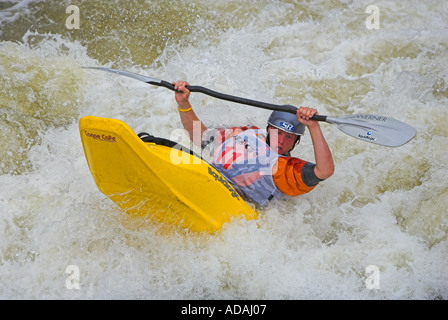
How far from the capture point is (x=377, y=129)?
297 centimetres

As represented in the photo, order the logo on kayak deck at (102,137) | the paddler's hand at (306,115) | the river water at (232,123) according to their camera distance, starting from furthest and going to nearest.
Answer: the river water at (232,123)
the paddler's hand at (306,115)
the logo on kayak deck at (102,137)

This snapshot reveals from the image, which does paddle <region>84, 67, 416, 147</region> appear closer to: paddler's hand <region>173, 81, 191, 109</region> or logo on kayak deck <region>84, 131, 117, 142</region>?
paddler's hand <region>173, 81, 191, 109</region>

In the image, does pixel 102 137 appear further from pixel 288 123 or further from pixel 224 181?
pixel 288 123

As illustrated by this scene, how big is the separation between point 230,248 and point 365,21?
3423mm

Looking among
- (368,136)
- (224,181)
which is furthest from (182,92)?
(368,136)

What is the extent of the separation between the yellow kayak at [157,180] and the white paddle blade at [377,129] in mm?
A: 759

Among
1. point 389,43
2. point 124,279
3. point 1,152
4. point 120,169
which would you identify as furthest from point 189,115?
point 389,43

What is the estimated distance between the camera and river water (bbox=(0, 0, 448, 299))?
293cm

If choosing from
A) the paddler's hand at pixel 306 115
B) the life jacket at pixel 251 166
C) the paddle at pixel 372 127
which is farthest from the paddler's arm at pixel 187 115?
the paddler's hand at pixel 306 115

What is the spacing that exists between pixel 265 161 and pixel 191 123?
593mm

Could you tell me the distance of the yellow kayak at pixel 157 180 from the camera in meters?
2.72

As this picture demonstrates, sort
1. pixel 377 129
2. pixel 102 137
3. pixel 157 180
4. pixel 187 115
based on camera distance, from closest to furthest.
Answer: pixel 102 137 → pixel 157 180 → pixel 377 129 → pixel 187 115

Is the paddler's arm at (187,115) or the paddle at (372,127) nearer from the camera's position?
the paddle at (372,127)

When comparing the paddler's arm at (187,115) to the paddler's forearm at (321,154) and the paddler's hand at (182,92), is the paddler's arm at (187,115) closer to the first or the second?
the paddler's hand at (182,92)
